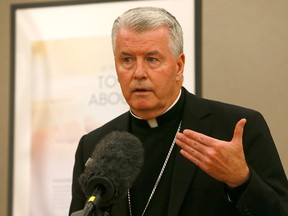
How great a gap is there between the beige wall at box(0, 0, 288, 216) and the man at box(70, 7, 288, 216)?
848mm

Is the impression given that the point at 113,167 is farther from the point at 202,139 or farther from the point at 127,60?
the point at 127,60

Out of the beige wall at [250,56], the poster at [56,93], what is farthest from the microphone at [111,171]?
the poster at [56,93]

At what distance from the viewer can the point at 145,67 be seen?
6.25ft

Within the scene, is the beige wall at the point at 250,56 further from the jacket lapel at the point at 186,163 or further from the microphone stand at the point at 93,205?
the microphone stand at the point at 93,205

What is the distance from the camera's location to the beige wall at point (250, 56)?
2.89 m

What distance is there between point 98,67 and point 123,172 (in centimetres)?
189

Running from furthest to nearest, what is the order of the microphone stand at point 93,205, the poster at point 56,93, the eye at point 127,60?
the poster at point 56,93 < the eye at point 127,60 < the microphone stand at point 93,205

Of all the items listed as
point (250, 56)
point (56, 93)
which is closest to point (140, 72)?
point (250, 56)

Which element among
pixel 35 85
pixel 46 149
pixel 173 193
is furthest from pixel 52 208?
pixel 173 193

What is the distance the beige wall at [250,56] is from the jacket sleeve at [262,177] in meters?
0.97

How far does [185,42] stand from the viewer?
299 cm

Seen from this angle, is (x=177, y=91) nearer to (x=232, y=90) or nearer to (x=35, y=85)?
(x=232, y=90)

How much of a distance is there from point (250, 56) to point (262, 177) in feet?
4.23

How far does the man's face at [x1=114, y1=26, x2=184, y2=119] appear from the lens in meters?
1.91
